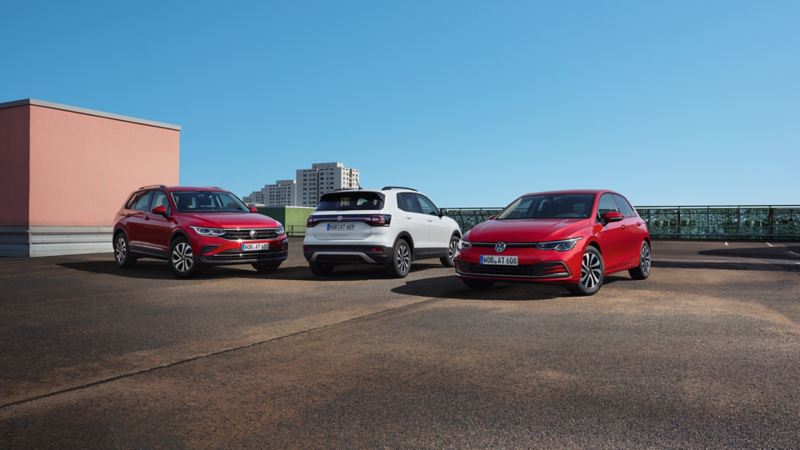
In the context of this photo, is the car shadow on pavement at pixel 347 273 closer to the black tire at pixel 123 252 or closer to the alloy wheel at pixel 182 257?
the alloy wheel at pixel 182 257

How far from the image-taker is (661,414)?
3.61 m

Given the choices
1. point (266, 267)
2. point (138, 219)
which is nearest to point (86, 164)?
point (138, 219)

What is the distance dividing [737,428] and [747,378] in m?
1.24

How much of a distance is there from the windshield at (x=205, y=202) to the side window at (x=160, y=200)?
0.85ft

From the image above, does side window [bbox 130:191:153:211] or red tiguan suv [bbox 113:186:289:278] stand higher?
side window [bbox 130:191:153:211]

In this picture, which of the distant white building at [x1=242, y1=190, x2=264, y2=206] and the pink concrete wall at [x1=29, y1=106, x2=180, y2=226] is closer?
the pink concrete wall at [x1=29, y1=106, x2=180, y2=226]

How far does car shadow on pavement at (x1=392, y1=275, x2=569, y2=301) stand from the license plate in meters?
1.41

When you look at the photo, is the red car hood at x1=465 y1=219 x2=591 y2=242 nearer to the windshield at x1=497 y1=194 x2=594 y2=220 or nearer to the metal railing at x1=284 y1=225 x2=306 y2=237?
the windshield at x1=497 y1=194 x2=594 y2=220

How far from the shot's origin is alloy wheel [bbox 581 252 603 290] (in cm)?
876

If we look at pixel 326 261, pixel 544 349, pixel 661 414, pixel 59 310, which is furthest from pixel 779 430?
pixel 326 261

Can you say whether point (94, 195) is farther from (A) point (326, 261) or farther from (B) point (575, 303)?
(B) point (575, 303)

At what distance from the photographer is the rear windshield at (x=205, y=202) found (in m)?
12.3

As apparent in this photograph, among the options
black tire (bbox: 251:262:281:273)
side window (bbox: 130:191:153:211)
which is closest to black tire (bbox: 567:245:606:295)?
black tire (bbox: 251:262:281:273)

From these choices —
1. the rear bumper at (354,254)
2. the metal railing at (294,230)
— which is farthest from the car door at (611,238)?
the metal railing at (294,230)
